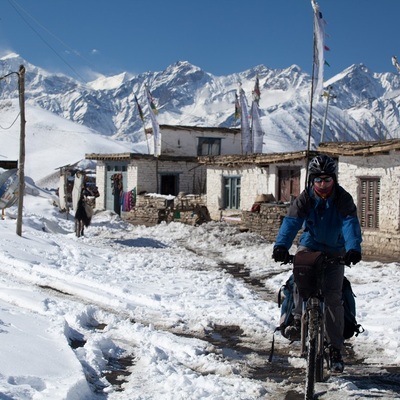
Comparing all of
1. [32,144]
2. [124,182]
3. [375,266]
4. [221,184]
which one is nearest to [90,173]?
[124,182]

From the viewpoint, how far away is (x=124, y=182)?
103 ft

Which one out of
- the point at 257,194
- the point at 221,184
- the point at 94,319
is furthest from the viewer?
the point at 221,184

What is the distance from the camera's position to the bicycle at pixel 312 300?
4449mm

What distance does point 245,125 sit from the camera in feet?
101

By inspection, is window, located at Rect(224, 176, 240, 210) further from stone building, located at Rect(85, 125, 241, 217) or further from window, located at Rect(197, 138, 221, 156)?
window, located at Rect(197, 138, 221, 156)

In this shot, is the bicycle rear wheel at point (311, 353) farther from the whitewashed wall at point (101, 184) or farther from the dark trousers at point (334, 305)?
the whitewashed wall at point (101, 184)

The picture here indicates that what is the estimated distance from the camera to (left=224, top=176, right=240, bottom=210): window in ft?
84.1

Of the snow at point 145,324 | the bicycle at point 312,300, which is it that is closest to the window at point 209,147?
the snow at point 145,324

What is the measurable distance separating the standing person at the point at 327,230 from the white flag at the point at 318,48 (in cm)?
1117

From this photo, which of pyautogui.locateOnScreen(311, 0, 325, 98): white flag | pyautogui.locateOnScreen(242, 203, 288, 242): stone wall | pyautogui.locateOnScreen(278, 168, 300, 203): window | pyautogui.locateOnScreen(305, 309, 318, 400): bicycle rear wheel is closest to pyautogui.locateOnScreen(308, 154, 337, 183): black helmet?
pyautogui.locateOnScreen(305, 309, 318, 400): bicycle rear wheel

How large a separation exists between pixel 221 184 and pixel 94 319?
19.3 m

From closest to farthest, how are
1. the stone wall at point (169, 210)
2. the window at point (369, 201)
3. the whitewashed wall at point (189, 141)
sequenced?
the window at point (369, 201)
the stone wall at point (169, 210)
the whitewashed wall at point (189, 141)

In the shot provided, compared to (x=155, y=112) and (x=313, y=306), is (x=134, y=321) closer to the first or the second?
(x=313, y=306)

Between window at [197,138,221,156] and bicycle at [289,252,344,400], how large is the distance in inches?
1140
